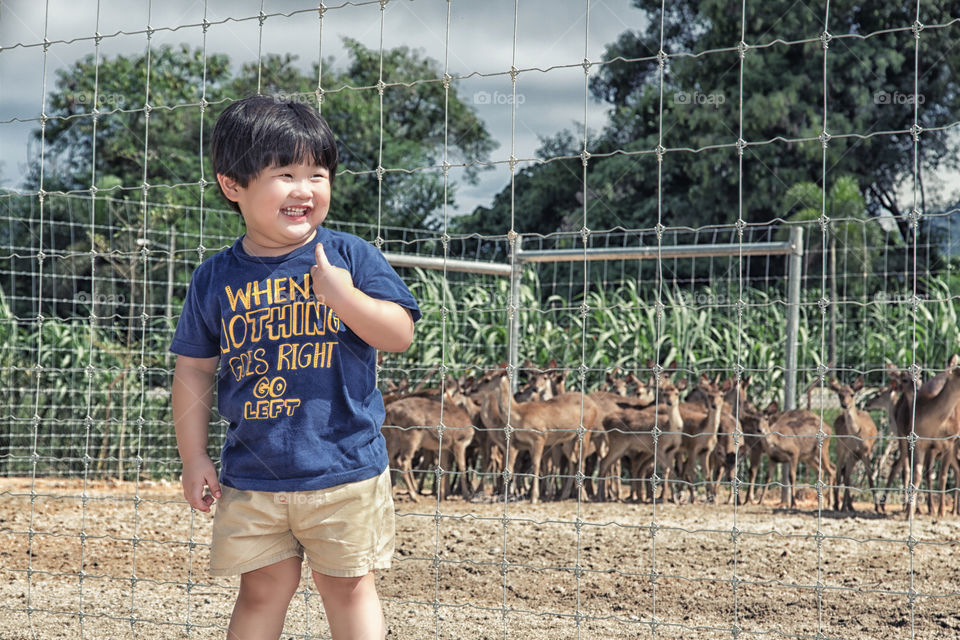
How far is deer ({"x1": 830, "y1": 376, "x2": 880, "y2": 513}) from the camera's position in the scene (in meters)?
7.10

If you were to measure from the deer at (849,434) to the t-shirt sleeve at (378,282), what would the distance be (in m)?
5.41

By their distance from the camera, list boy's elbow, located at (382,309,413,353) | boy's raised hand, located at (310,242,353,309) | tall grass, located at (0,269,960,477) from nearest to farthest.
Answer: boy's raised hand, located at (310,242,353,309), boy's elbow, located at (382,309,413,353), tall grass, located at (0,269,960,477)

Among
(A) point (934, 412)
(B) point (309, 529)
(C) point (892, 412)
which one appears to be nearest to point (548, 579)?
(B) point (309, 529)

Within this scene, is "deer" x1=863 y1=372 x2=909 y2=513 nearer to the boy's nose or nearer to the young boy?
the young boy

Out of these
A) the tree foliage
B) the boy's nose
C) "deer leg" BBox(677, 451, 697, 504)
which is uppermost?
the tree foliage

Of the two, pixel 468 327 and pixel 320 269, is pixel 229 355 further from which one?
pixel 468 327

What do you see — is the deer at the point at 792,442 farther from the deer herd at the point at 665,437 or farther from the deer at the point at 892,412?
the deer at the point at 892,412

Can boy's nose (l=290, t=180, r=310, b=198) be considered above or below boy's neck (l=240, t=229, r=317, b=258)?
above

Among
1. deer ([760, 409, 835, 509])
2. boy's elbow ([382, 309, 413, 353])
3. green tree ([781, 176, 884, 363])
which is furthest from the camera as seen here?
green tree ([781, 176, 884, 363])

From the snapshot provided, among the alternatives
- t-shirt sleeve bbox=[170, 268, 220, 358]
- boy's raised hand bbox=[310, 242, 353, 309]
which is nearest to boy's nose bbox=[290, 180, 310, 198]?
boy's raised hand bbox=[310, 242, 353, 309]

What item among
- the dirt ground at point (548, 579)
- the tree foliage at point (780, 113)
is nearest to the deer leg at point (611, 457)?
the dirt ground at point (548, 579)

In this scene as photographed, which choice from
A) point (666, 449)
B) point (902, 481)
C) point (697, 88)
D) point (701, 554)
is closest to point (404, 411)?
point (666, 449)

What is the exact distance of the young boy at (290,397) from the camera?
226cm

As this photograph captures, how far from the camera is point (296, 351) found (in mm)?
2285
